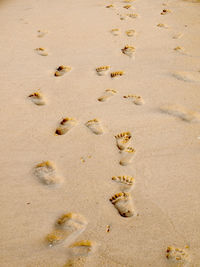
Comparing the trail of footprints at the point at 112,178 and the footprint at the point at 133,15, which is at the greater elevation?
the footprint at the point at 133,15

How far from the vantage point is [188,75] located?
7.23 ft

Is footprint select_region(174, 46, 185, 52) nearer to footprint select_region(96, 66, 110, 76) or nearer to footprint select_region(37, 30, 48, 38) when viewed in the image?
footprint select_region(96, 66, 110, 76)

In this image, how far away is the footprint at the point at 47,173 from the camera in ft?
4.91

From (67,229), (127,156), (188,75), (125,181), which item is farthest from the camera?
(188,75)

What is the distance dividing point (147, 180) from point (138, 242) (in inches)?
13.1

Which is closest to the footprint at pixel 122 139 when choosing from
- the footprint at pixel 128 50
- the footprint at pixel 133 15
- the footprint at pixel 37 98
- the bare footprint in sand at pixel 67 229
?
the bare footprint in sand at pixel 67 229

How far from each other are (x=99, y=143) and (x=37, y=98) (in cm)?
61

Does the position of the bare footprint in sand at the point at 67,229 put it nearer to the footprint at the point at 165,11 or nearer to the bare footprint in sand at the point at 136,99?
the bare footprint in sand at the point at 136,99

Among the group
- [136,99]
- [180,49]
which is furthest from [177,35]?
[136,99]

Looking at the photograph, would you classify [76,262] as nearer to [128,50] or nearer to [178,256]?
[178,256]

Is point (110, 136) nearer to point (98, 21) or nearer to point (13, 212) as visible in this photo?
point (13, 212)

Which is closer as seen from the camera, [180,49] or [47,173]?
[47,173]

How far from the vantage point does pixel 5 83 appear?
2.19 metres

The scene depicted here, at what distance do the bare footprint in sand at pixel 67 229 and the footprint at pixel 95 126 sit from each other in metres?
0.56
